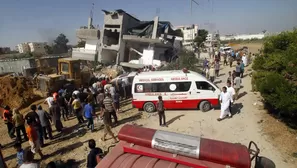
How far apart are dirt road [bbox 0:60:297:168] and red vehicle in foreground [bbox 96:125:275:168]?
14.2 feet

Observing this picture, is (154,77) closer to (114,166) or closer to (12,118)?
(12,118)

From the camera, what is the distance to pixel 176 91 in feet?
38.0

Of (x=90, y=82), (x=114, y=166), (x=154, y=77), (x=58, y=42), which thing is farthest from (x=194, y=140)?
(x=58, y=42)

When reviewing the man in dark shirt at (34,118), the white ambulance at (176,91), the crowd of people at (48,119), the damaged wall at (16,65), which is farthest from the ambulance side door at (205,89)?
the damaged wall at (16,65)

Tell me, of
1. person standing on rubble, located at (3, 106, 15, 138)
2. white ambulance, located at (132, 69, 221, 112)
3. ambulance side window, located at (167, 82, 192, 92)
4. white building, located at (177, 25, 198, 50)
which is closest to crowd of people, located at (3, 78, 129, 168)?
person standing on rubble, located at (3, 106, 15, 138)

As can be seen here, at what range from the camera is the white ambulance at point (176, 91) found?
11375 mm

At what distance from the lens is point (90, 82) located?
1831cm

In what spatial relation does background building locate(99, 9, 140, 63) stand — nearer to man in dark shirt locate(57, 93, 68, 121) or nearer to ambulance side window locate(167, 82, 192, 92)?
man in dark shirt locate(57, 93, 68, 121)

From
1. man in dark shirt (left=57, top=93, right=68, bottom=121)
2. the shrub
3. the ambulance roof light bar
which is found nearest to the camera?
the ambulance roof light bar

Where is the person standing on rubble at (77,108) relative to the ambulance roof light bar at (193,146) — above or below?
below

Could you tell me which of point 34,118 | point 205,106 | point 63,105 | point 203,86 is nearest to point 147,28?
point 203,86

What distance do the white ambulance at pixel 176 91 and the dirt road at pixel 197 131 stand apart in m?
0.53

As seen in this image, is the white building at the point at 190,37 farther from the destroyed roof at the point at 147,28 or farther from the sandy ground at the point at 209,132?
the sandy ground at the point at 209,132

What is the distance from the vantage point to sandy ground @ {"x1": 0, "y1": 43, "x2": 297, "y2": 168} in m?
8.01
